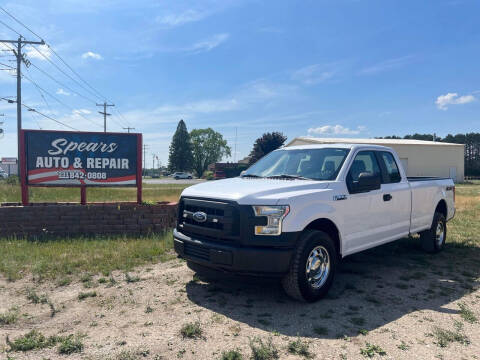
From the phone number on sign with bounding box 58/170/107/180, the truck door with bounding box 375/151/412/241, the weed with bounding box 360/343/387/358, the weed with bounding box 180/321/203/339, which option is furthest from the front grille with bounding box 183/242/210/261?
the phone number on sign with bounding box 58/170/107/180

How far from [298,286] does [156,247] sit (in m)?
3.51

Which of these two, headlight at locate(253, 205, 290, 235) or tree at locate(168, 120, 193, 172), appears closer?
headlight at locate(253, 205, 290, 235)

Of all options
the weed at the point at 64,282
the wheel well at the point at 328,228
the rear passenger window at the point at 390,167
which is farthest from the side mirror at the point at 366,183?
the weed at the point at 64,282

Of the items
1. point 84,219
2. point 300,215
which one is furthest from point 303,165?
point 84,219

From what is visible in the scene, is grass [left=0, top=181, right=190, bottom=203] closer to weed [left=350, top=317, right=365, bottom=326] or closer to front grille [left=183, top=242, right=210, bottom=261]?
front grille [left=183, top=242, right=210, bottom=261]

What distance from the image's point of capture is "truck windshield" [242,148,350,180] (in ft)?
16.3

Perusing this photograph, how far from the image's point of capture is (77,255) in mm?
6152

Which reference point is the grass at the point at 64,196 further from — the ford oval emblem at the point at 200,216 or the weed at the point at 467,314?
the weed at the point at 467,314

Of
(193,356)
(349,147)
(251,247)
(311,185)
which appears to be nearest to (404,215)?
(349,147)

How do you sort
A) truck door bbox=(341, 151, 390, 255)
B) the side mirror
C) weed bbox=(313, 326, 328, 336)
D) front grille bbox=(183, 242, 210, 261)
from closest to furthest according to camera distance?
weed bbox=(313, 326, 328, 336), front grille bbox=(183, 242, 210, 261), the side mirror, truck door bbox=(341, 151, 390, 255)

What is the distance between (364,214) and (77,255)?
472cm

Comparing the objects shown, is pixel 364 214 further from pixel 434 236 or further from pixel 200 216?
pixel 434 236

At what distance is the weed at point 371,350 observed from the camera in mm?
3158

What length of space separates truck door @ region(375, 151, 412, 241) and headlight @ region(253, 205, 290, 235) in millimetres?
2194
